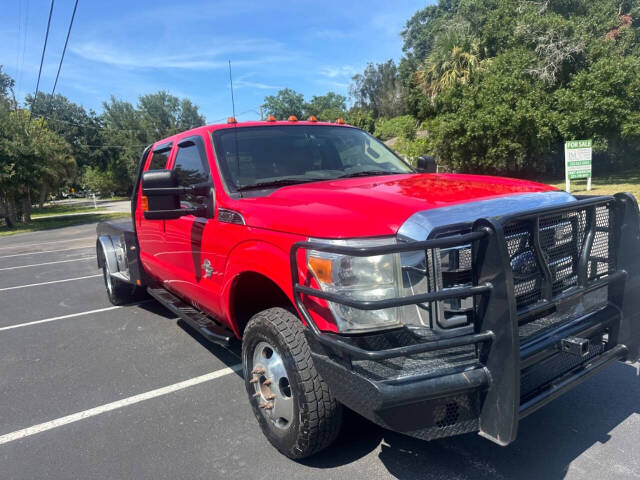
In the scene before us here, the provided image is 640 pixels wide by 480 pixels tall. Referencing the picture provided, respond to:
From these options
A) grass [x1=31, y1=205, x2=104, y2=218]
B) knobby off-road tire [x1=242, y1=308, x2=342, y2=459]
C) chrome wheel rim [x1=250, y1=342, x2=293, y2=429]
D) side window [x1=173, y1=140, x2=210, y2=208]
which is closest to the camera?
knobby off-road tire [x1=242, y1=308, x2=342, y2=459]

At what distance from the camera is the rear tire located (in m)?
6.44

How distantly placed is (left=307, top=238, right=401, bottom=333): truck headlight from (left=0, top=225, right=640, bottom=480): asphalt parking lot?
98cm

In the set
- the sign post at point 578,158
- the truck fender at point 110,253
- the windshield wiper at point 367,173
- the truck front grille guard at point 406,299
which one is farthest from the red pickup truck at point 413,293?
the sign post at point 578,158

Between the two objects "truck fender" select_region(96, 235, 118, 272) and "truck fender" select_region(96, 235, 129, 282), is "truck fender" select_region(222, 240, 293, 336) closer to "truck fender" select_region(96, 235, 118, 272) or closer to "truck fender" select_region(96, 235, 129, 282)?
"truck fender" select_region(96, 235, 129, 282)

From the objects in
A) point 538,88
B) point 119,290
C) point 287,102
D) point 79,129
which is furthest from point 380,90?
point 119,290

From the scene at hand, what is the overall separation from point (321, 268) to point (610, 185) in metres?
19.8

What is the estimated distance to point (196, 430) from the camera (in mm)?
3180

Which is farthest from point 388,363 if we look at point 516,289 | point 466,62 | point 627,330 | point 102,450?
point 466,62

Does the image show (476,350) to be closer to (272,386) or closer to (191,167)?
(272,386)

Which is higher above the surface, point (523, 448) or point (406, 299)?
point (406, 299)

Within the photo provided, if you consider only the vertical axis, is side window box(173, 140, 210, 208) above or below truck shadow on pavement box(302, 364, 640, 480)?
above

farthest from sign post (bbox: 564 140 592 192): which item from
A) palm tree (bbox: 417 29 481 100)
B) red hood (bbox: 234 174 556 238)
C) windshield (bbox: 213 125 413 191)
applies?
red hood (bbox: 234 174 556 238)

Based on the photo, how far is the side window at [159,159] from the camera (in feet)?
15.1

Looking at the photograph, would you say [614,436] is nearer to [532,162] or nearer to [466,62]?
[532,162]
